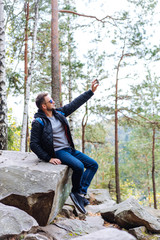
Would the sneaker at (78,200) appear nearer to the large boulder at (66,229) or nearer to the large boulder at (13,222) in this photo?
the large boulder at (66,229)

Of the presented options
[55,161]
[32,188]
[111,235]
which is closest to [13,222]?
[32,188]

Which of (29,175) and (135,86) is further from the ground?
(135,86)

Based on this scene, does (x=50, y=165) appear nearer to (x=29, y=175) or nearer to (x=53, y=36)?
(x=29, y=175)

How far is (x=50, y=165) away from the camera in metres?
3.56

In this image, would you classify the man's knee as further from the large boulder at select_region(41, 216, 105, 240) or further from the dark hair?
the dark hair

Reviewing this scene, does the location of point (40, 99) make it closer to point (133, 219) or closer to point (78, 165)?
point (78, 165)

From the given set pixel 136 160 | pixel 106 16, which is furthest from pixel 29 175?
pixel 136 160

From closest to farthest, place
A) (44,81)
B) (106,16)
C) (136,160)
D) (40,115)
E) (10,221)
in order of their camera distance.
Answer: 1. (10,221)
2. (40,115)
3. (106,16)
4. (44,81)
5. (136,160)

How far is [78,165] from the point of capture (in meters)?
3.69

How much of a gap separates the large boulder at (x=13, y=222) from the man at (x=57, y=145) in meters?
1.28

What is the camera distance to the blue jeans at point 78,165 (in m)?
3.70

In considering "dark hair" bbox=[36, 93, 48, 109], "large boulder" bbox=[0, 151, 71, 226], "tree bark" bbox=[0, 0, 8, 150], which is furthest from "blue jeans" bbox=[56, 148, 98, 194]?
"tree bark" bbox=[0, 0, 8, 150]

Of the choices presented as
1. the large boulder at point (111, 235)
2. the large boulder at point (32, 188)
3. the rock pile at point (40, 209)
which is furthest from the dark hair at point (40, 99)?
the large boulder at point (111, 235)

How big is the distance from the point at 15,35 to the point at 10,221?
Result: 11.0m
